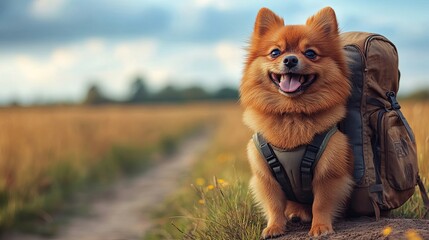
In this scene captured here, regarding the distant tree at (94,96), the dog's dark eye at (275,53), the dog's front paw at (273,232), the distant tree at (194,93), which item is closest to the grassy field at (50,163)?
the dog's front paw at (273,232)

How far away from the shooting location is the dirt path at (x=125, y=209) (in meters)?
6.74

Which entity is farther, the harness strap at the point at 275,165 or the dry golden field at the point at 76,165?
the dry golden field at the point at 76,165

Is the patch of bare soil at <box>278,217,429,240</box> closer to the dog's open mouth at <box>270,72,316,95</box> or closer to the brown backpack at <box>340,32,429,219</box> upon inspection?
the brown backpack at <box>340,32,429,219</box>

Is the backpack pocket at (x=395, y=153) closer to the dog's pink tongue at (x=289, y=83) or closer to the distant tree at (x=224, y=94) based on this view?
the dog's pink tongue at (x=289, y=83)

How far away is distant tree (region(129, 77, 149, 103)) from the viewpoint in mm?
66562

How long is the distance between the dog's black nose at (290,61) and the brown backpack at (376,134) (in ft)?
2.28

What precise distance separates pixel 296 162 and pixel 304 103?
1.36 ft

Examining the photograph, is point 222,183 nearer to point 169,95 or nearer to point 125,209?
point 125,209

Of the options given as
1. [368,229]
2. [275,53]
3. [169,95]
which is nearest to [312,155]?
[368,229]

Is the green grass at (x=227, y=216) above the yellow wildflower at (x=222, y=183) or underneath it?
underneath

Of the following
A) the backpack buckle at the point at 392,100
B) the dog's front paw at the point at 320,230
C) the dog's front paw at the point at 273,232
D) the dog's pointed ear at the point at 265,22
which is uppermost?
the dog's pointed ear at the point at 265,22

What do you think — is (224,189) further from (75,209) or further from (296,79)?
(75,209)

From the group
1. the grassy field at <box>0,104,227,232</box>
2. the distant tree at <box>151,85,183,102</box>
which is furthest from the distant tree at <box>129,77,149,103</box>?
the grassy field at <box>0,104,227,232</box>

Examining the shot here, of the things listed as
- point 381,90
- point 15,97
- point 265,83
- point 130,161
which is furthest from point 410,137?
point 15,97
